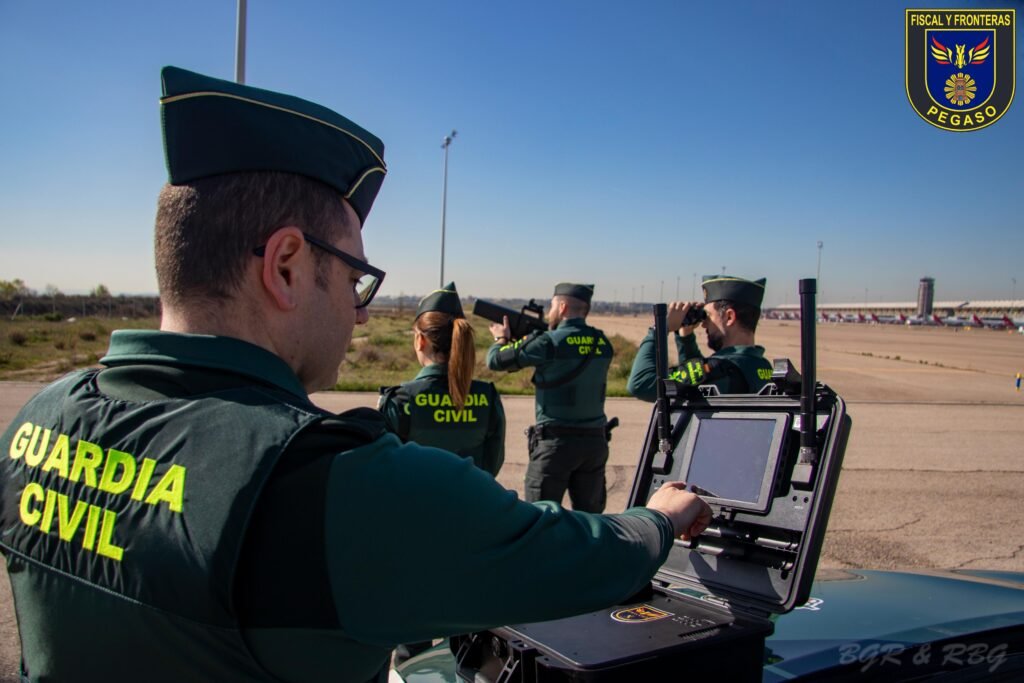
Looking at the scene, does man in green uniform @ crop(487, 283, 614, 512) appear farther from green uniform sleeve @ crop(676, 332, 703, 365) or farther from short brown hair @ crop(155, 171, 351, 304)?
short brown hair @ crop(155, 171, 351, 304)

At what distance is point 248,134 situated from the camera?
1.19m

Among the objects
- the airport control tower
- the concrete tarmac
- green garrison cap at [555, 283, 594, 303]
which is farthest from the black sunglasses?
the airport control tower

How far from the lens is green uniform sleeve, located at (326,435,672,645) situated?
0.93 metres

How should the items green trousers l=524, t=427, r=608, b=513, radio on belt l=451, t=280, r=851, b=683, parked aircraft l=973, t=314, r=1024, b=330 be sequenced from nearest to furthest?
radio on belt l=451, t=280, r=851, b=683
green trousers l=524, t=427, r=608, b=513
parked aircraft l=973, t=314, r=1024, b=330

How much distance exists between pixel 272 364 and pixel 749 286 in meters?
3.90

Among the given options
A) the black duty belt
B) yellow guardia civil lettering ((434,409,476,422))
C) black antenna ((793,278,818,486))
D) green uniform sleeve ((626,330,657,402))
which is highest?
black antenna ((793,278,818,486))

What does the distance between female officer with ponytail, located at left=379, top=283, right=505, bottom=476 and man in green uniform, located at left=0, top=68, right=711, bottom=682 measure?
266 cm

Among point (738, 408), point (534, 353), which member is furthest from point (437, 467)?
point (534, 353)

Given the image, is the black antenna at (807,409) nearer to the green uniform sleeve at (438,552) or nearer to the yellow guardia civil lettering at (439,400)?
the green uniform sleeve at (438,552)

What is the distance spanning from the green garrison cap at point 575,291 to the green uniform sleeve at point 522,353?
19.8 inches

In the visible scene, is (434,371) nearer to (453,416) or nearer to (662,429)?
(453,416)

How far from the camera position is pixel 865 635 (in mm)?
2088

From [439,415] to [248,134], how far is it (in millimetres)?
2893

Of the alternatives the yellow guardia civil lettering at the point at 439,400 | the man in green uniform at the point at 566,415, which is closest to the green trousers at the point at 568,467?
the man in green uniform at the point at 566,415
